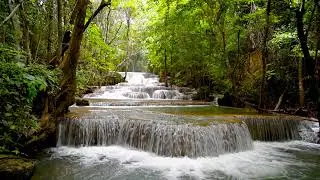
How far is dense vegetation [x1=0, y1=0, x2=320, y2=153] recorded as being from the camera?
16.2 ft

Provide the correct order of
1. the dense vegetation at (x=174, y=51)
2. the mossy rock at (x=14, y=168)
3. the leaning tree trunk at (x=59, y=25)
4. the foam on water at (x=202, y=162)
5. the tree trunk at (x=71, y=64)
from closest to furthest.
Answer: the dense vegetation at (x=174, y=51)
the mossy rock at (x=14, y=168)
the foam on water at (x=202, y=162)
the leaning tree trunk at (x=59, y=25)
the tree trunk at (x=71, y=64)

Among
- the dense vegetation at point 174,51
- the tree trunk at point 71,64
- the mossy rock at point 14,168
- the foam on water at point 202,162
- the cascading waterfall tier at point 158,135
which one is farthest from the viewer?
the tree trunk at point 71,64

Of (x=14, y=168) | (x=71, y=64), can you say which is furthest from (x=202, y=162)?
(x=71, y=64)

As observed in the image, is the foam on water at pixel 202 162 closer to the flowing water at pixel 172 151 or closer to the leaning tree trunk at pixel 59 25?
the flowing water at pixel 172 151

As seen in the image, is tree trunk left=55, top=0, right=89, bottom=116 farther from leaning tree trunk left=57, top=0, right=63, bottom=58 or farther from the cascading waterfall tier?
the cascading waterfall tier

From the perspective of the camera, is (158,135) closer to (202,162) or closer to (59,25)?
(202,162)

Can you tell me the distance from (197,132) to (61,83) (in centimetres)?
434

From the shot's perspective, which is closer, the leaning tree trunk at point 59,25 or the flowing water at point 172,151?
the flowing water at point 172,151

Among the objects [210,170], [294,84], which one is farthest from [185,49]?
[210,170]

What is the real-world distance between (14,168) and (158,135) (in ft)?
13.0

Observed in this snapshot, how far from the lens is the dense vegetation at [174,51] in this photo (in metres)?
4.93

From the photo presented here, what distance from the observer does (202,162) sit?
303 inches

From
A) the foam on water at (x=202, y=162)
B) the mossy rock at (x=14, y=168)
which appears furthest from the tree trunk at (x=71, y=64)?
the mossy rock at (x=14, y=168)

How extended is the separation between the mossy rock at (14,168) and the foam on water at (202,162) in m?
1.75
